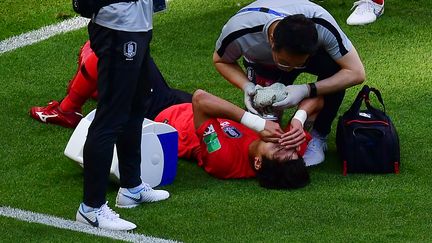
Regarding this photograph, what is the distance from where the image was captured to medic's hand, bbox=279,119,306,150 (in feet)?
19.0

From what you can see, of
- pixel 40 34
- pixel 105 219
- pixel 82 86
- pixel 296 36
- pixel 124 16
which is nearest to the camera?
pixel 124 16

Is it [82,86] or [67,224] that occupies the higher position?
[67,224]

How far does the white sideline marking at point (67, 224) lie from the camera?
5.14 metres

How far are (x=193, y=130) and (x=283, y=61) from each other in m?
0.83

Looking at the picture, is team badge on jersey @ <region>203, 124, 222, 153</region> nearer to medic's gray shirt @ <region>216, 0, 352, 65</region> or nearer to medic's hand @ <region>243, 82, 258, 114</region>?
medic's hand @ <region>243, 82, 258, 114</region>

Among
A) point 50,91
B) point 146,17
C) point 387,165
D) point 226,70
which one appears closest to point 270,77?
point 226,70

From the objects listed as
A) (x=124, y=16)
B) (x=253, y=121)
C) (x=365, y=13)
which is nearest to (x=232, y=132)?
(x=253, y=121)

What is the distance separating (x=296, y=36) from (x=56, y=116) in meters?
1.80

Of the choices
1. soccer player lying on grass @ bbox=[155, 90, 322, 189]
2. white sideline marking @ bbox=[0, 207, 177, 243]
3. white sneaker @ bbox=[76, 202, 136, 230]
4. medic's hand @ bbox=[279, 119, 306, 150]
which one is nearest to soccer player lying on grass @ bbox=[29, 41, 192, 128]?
soccer player lying on grass @ bbox=[155, 90, 322, 189]

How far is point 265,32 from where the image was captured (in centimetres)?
589

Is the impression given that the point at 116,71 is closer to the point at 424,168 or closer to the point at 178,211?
the point at 178,211

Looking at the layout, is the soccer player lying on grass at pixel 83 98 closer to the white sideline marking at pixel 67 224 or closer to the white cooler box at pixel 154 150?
the white cooler box at pixel 154 150

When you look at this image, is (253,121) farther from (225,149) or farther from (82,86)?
(82,86)

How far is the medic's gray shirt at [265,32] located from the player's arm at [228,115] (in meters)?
0.29
